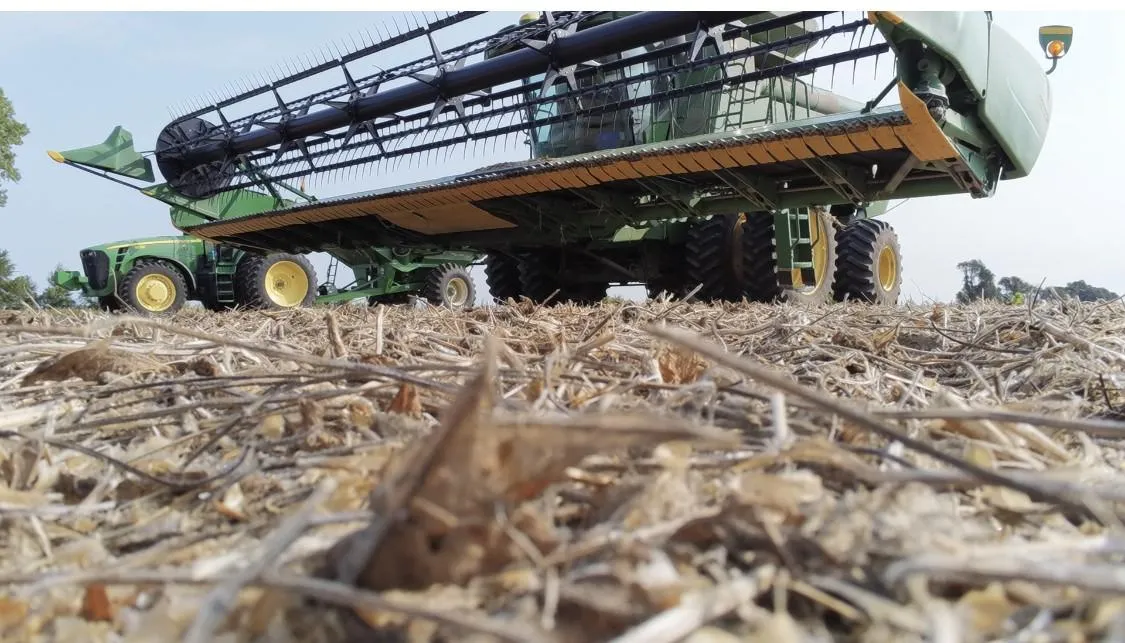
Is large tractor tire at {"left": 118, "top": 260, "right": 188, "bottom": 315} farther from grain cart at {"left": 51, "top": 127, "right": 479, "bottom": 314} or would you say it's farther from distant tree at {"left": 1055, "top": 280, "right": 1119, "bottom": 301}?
distant tree at {"left": 1055, "top": 280, "right": 1119, "bottom": 301}

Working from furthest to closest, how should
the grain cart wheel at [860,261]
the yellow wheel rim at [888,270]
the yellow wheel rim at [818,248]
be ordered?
the yellow wheel rim at [888,270], the grain cart wheel at [860,261], the yellow wheel rim at [818,248]

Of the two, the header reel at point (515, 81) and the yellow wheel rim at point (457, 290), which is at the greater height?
the header reel at point (515, 81)

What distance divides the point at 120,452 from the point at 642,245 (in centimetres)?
529

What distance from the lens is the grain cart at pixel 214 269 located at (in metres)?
7.66

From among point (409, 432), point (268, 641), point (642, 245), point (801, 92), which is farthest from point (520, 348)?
point (801, 92)

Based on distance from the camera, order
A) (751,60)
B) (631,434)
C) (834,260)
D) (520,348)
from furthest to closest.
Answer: (751,60) → (834,260) → (520,348) → (631,434)

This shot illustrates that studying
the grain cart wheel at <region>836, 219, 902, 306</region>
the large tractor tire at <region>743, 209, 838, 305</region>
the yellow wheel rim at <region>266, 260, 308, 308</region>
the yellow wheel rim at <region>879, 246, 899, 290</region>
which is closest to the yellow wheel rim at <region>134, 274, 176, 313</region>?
the yellow wheel rim at <region>266, 260, 308, 308</region>

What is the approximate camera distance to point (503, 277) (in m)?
7.40

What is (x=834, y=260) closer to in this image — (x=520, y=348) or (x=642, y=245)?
(x=642, y=245)

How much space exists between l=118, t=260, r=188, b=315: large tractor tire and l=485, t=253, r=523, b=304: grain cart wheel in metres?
3.80

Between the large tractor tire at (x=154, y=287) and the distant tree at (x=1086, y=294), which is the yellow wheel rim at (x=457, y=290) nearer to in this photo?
the large tractor tire at (x=154, y=287)

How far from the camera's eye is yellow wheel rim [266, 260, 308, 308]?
7.57m

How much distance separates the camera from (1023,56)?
4.94 m

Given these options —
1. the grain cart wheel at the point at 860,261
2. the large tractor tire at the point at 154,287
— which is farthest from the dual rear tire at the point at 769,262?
the large tractor tire at the point at 154,287
